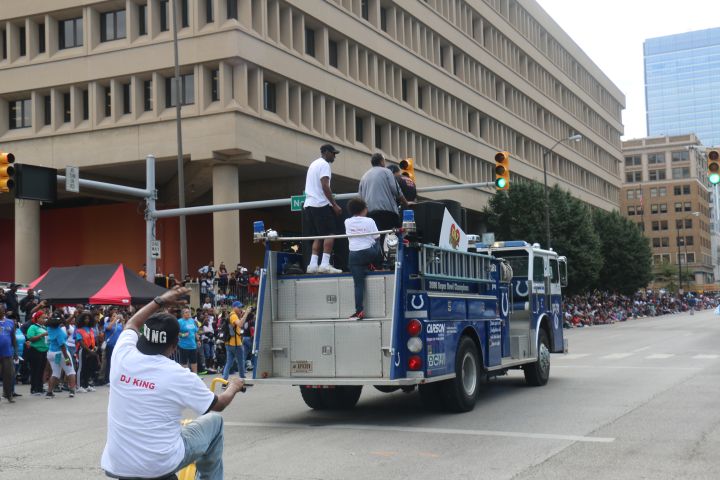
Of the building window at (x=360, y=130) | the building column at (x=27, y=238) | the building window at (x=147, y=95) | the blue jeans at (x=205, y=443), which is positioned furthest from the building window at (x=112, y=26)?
the blue jeans at (x=205, y=443)

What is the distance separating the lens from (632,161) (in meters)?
154

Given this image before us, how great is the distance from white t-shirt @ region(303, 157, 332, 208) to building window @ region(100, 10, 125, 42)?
29.4 metres

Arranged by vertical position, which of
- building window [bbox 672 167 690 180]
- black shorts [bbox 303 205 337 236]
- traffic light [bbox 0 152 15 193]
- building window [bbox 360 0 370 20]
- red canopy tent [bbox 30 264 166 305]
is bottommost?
red canopy tent [bbox 30 264 166 305]

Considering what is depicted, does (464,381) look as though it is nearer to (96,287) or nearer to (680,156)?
(96,287)

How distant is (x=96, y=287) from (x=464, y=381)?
38.5 feet

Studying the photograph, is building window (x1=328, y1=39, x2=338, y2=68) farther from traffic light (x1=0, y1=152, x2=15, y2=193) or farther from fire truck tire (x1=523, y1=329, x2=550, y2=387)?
fire truck tire (x1=523, y1=329, x2=550, y2=387)

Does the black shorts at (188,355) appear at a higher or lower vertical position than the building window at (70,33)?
lower

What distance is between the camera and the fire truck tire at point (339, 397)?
1263 cm

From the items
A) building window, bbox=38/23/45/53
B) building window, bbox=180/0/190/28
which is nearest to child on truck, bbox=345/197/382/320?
building window, bbox=180/0/190/28

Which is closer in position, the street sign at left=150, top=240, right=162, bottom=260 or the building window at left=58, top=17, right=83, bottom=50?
the street sign at left=150, top=240, right=162, bottom=260

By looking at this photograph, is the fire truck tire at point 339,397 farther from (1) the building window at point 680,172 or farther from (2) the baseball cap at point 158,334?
(1) the building window at point 680,172

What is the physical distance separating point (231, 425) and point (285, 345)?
130 centimetres

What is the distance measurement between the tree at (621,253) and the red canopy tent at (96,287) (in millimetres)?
52066

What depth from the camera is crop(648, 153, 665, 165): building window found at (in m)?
152
